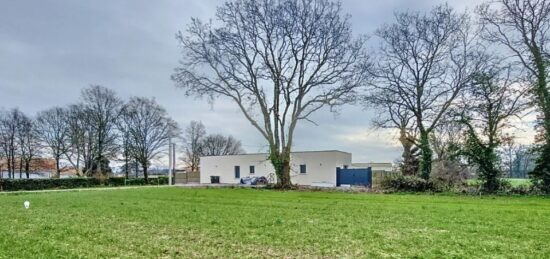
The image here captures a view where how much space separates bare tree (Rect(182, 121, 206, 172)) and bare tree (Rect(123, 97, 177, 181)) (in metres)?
13.3

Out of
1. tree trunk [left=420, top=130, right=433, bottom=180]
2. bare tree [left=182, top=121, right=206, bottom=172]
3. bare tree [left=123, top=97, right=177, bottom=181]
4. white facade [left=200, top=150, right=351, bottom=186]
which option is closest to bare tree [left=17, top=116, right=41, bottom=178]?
bare tree [left=123, top=97, right=177, bottom=181]

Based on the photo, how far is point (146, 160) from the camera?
49094mm

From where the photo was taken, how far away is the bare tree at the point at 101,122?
4600cm

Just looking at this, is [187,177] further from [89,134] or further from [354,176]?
[354,176]

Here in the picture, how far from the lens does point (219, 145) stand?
66188 millimetres

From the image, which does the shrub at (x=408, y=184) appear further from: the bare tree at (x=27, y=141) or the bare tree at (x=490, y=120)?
the bare tree at (x=27, y=141)

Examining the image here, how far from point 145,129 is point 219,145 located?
59.9ft

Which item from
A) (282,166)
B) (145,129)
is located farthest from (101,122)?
(282,166)

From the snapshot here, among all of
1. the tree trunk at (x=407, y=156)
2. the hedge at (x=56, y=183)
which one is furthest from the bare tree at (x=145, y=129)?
the tree trunk at (x=407, y=156)

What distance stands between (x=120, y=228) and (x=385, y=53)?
23.1m

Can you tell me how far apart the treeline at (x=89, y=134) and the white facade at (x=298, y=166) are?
425 inches

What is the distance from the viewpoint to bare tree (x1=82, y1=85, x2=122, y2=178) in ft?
151

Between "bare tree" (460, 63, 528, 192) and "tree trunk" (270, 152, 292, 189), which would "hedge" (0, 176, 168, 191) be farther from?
"bare tree" (460, 63, 528, 192)

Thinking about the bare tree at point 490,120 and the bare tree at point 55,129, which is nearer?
the bare tree at point 490,120
